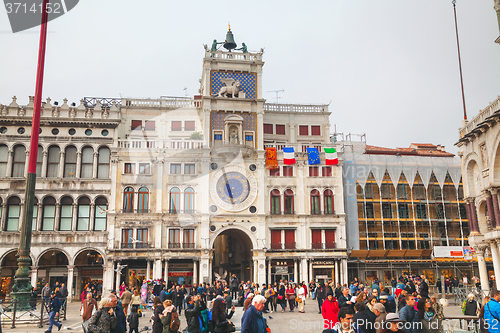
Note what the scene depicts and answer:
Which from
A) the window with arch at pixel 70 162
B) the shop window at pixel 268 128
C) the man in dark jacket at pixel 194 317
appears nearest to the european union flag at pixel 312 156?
the shop window at pixel 268 128

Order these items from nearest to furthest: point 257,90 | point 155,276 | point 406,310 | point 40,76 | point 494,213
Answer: point 406,310
point 40,76
point 494,213
point 155,276
point 257,90

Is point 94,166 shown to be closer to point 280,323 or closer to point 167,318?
point 280,323

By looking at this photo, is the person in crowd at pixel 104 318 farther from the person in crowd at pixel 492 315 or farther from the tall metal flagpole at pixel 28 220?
the tall metal flagpole at pixel 28 220

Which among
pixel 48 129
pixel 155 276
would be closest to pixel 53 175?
pixel 48 129

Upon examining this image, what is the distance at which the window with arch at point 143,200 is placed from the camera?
40.9 m

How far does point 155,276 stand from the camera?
3928 centimetres

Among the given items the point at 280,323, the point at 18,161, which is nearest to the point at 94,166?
the point at 18,161

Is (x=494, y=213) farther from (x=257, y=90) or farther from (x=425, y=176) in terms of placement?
(x=257, y=90)

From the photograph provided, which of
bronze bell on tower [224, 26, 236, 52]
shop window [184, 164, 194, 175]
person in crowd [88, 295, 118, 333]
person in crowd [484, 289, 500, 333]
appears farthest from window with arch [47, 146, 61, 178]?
person in crowd [484, 289, 500, 333]

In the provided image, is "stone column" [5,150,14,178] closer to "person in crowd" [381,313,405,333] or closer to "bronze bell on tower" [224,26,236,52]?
"bronze bell on tower" [224,26,236,52]

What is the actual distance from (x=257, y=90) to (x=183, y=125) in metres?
8.34

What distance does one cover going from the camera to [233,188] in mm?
42250

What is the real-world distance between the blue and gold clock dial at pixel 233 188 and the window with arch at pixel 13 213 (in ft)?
58.2

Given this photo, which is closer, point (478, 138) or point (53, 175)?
point (478, 138)
